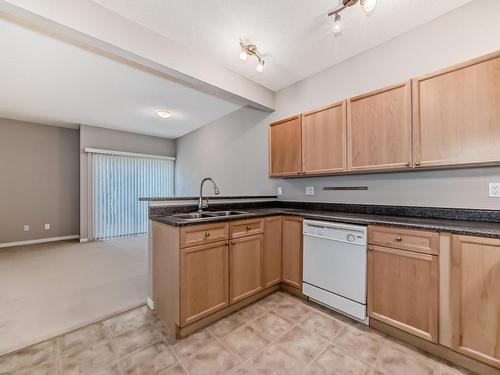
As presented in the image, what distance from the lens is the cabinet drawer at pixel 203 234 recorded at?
5.57 ft

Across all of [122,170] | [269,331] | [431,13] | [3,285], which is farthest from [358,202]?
[122,170]

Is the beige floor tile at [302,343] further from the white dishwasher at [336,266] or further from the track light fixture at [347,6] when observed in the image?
the track light fixture at [347,6]

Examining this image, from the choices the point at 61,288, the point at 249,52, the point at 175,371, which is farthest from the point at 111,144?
the point at 175,371

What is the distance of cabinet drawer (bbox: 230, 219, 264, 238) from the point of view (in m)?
2.05

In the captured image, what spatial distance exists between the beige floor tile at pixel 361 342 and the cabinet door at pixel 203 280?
99 centimetres

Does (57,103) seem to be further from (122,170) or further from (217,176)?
(217,176)

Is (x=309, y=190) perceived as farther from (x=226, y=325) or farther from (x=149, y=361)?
(x=149, y=361)

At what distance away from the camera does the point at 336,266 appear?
6.49 ft

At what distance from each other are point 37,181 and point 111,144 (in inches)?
64.4

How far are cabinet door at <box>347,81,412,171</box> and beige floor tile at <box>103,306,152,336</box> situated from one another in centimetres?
243

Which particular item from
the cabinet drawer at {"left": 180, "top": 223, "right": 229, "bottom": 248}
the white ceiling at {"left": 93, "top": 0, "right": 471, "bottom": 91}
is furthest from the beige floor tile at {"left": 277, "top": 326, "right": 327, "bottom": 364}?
the white ceiling at {"left": 93, "top": 0, "right": 471, "bottom": 91}

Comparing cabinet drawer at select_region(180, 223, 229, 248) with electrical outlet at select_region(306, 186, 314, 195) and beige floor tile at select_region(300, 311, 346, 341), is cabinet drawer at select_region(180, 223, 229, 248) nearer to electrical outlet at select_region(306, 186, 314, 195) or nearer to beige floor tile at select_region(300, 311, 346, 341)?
beige floor tile at select_region(300, 311, 346, 341)

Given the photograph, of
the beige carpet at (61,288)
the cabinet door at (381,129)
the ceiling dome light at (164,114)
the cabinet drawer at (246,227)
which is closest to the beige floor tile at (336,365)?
the cabinet drawer at (246,227)

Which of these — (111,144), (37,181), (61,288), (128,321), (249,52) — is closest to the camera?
(128,321)
